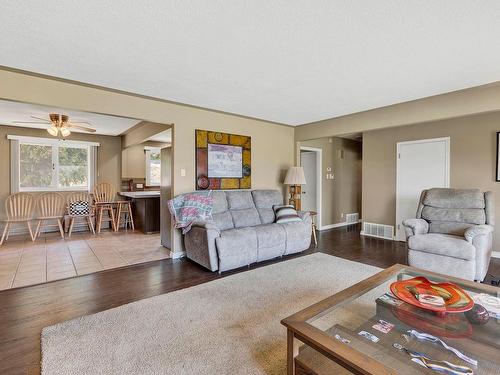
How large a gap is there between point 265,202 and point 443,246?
251 cm

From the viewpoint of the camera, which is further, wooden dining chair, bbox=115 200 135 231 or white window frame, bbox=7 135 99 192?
wooden dining chair, bbox=115 200 135 231

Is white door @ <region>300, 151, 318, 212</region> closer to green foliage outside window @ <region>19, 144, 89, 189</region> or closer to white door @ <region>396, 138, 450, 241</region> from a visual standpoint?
white door @ <region>396, 138, 450, 241</region>

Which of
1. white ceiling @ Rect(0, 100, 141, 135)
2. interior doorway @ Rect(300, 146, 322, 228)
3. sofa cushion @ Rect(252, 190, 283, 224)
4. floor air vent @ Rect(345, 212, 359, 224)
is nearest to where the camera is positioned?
white ceiling @ Rect(0, 100, 141, 135)

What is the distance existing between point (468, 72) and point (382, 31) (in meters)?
1.50

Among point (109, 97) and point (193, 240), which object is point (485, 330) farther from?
point (109, 97)

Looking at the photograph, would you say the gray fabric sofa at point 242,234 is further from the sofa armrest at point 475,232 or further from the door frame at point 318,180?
the sofa armrest at point 475,232

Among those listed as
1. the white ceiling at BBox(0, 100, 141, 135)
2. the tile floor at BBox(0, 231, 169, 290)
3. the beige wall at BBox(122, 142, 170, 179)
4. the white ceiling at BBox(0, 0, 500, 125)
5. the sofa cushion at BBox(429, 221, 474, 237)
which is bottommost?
the tile floor at BBox(0, 231, 169, 290)

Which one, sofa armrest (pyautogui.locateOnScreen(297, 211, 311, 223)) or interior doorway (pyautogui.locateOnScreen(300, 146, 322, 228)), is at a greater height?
interior doorway (pyautogui.locateOnScreen(300, 146, 322, 228))

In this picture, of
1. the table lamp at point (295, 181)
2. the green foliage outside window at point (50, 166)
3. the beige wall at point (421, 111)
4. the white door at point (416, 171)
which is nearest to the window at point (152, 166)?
the green foliage outside window at point (50, 166)

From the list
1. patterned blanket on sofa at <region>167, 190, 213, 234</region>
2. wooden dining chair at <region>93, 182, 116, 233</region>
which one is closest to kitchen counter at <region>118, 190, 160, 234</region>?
wooden dining chair at <region>93, 182, 116, 233</region>

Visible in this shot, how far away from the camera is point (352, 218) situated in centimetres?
676

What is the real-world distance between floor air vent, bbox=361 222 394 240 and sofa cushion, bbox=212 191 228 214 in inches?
125

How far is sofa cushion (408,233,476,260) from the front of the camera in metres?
2.88

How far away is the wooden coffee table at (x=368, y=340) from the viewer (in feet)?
4.00
